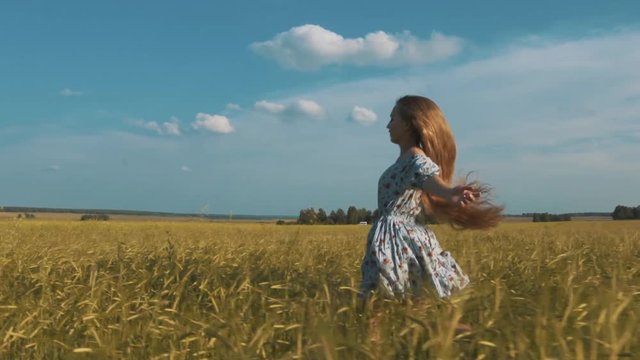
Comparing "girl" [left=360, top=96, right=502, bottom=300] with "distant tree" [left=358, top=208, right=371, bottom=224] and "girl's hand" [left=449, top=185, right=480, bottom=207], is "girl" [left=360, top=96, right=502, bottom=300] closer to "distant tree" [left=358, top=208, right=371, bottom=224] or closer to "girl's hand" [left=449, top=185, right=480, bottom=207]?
"girl's hand" [left=449, top=185, right=480, bottom=207]

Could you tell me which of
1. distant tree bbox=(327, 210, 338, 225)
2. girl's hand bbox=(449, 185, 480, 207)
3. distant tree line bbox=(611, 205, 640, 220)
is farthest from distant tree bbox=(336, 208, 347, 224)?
girl's hand bbox=(449, 185, 480, 207)

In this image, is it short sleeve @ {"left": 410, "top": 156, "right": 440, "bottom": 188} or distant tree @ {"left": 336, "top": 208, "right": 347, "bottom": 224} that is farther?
distant tree @ {"left": 336, "top": 208, "right": 347, "bottom": 224}

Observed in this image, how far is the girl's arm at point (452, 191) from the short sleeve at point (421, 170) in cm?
4

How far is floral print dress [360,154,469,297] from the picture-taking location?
384 centimetres

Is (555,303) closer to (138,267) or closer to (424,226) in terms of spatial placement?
(424,226)

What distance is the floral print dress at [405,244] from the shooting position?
3.84m

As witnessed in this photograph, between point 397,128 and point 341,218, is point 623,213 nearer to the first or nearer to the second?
point 341,218

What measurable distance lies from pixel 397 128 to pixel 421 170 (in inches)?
17.9

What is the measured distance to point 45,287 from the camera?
14.8ft

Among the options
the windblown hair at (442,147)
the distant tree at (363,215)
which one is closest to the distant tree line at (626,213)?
the distant tree at (363,215)

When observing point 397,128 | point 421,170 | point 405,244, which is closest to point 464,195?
point 421,170

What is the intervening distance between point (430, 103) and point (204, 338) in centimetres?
247

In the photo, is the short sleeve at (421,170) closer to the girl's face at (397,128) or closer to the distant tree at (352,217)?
the girl's face at (397,128)

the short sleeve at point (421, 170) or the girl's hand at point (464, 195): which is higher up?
the short sleeve at point (421, 170)
